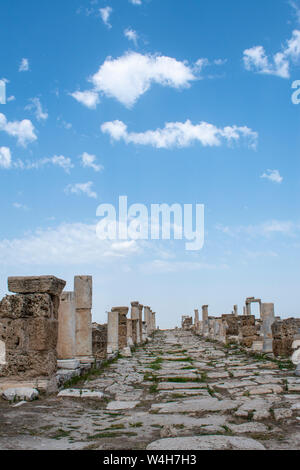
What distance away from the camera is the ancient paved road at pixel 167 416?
4.17 metres

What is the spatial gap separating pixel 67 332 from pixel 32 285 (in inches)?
121

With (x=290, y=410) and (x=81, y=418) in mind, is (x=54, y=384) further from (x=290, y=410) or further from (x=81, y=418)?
(x=290, y=410)

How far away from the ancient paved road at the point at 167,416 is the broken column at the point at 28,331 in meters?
0.79

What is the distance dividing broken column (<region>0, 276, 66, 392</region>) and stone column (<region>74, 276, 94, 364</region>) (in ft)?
13.3

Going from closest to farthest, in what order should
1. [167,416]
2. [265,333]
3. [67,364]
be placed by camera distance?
[167,416], [67,364], [265,333]

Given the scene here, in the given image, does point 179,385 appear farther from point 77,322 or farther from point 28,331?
point 77,322

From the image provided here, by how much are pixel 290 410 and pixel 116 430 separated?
2.09m

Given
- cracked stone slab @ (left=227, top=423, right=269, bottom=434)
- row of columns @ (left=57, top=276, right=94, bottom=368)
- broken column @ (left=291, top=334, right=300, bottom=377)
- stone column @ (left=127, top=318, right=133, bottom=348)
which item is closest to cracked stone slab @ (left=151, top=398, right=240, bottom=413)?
cracked stone slab @ (left=227, top=423, right=269, bottom=434)

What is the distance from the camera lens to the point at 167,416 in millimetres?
5617

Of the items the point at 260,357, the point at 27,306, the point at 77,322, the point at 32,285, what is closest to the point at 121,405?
the point at 27,306

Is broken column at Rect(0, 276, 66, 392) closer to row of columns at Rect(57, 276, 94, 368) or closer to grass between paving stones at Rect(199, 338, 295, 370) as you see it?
row of columns at Rect(57, 276, 94, 368)

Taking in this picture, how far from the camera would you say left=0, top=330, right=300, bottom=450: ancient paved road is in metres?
4.17

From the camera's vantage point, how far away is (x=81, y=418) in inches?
220
